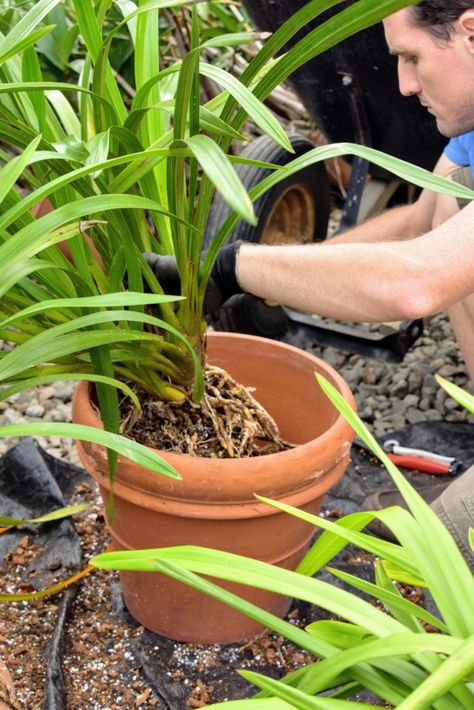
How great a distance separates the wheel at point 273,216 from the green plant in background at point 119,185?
685 mm

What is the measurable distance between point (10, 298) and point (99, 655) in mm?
583

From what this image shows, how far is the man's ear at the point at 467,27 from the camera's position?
1249 millimetres

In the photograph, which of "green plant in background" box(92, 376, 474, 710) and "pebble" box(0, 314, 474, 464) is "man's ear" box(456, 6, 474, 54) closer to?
"green plant in background" box(92, 376, 474, 710)

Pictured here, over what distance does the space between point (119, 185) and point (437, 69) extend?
618 mm

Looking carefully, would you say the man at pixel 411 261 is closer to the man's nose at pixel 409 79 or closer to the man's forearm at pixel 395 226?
the man's nose at pixel 409 79

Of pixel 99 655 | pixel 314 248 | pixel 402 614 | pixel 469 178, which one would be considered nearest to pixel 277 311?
pixel 469 178

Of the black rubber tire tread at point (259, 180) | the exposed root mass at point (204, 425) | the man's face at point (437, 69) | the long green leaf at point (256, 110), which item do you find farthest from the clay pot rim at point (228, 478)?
the black rubber tire tread at point (259, 180)

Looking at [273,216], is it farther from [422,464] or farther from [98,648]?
[98,648]

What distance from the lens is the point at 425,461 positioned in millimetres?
1803

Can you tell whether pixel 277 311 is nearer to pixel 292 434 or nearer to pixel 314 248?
pixel 292 434

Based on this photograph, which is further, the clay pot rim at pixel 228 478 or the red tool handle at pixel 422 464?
the red tool handle at pixel 422 464

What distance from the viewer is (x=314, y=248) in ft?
3.94

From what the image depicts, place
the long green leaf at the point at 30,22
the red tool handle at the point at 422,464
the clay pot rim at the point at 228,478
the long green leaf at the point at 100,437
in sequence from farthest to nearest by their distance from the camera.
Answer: the red tool handle at the point at 422,464 < the clay pot rim at the point at 228,478 < the long green leaf at the point at 30,22 < the long green leaf at the point at 100,437

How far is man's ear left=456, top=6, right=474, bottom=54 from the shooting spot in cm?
125
